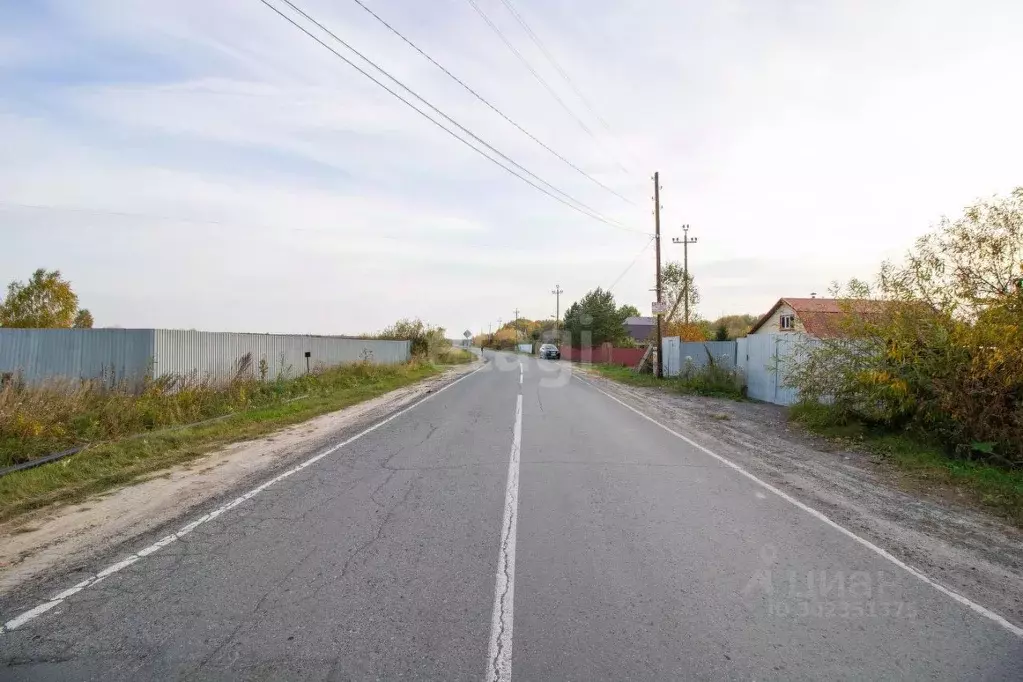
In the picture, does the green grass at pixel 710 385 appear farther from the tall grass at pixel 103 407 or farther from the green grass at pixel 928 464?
the tall grass at pixel 103 407

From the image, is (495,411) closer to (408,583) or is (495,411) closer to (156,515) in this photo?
(156,515)

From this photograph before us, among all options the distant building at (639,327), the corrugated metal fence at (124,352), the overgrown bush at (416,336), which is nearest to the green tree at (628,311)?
the distant building at (639,327)

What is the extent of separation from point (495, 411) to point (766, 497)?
931cm

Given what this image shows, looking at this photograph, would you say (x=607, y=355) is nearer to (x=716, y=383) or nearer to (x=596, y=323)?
(x=596, y=323)

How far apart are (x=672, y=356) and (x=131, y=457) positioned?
91.0 feet

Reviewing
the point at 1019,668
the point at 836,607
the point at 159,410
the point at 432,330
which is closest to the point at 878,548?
the point at 836,607

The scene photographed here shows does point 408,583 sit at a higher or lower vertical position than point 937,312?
lower

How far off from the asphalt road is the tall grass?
6023mm

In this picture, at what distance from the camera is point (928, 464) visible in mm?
9438

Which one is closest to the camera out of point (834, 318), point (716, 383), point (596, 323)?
point (834, 318)

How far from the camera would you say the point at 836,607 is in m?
4.27

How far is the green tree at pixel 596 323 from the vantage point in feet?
223

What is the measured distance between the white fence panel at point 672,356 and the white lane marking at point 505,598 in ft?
81.6

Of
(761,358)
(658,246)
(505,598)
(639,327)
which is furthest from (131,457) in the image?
(639,327)
